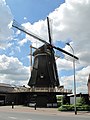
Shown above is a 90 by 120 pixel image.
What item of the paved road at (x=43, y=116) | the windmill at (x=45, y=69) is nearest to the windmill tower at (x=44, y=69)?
the windmill at (x=45, y=69)

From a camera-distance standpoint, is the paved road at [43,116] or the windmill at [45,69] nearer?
the paved road at [43,116]

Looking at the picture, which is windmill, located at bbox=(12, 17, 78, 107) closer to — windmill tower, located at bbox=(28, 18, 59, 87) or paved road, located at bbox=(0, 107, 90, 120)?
windmill tower, located at bbox=(28, 18, 59, 87)

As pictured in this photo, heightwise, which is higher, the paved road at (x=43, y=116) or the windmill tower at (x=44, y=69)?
the windmill tower at (x=44, y=69)

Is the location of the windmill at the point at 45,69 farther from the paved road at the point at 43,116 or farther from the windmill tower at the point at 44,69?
the paved road at the point at 43,116

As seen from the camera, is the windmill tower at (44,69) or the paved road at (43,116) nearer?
the paved road at (43,116)

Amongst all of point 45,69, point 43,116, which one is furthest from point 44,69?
point 43,116

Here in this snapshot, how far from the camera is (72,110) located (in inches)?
1761

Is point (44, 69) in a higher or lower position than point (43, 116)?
higher

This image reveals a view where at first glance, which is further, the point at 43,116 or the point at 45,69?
the point at 45,69

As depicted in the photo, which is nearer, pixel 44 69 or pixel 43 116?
pixel 43 116

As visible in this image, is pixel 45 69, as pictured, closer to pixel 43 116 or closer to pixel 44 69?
pixel 44 69

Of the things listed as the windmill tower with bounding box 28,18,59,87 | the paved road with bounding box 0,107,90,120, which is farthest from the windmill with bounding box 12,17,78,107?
the paved road with bounding box 0,107,90,120

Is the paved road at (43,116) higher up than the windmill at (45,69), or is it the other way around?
the windmill at (45,69)

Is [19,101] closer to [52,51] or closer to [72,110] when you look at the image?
[52,51]
